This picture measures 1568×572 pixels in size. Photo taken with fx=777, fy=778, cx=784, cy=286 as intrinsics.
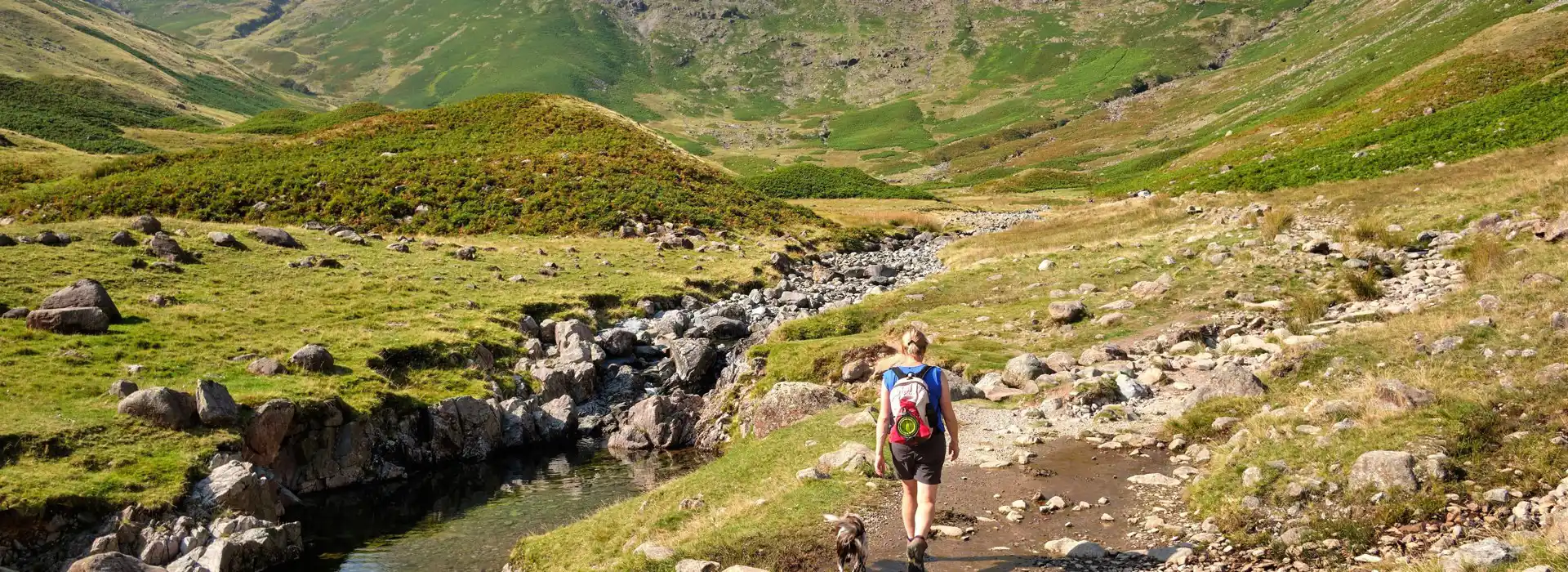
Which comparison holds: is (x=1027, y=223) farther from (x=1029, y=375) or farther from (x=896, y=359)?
(x=896, y=359)

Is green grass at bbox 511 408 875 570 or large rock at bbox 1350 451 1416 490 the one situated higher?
large rock at bbox 1350 451 1416 490

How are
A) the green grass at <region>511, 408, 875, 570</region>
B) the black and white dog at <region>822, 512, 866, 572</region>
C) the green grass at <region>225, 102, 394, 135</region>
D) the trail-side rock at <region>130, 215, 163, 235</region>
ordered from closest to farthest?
the black and white dog at <region>822, 512, 866, 572</region>
the green grass at <region>511, 408, 875, 570</region>
the trail-side rock at <region>130, 215, 163, 235</region>
the green grass at <region>225, 102, 394, 135</region>

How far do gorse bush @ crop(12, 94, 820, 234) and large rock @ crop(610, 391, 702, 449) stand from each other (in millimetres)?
37867

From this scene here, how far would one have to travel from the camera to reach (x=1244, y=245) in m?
33.3

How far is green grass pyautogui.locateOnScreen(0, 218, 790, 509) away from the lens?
1905 centimetres

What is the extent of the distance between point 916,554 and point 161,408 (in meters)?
21.3

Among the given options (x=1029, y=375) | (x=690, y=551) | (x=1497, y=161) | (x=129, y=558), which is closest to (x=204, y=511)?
(x=129, y=558)

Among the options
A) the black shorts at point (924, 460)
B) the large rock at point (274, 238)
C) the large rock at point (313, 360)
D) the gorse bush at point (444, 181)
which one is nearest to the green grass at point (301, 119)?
the gorse bush at point (444, 181)

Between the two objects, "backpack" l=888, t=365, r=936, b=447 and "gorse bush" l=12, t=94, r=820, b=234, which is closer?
"backpack" l=888, t=365, r=936, b=447

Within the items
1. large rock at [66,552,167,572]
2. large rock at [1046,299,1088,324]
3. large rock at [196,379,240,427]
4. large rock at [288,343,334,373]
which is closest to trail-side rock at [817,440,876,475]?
large rock at [66,552,167,572]

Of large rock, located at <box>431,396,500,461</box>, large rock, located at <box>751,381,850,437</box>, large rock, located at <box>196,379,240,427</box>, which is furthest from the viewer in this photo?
large rock, located at <box>431,396,500,461</box>

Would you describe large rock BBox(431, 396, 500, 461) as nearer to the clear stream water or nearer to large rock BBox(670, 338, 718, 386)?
the clear stream water

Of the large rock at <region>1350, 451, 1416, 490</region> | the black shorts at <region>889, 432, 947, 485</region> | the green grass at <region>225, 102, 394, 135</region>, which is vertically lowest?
the large rock at <region>1350, 451, 1416, 490</region>

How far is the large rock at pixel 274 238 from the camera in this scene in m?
45.9
